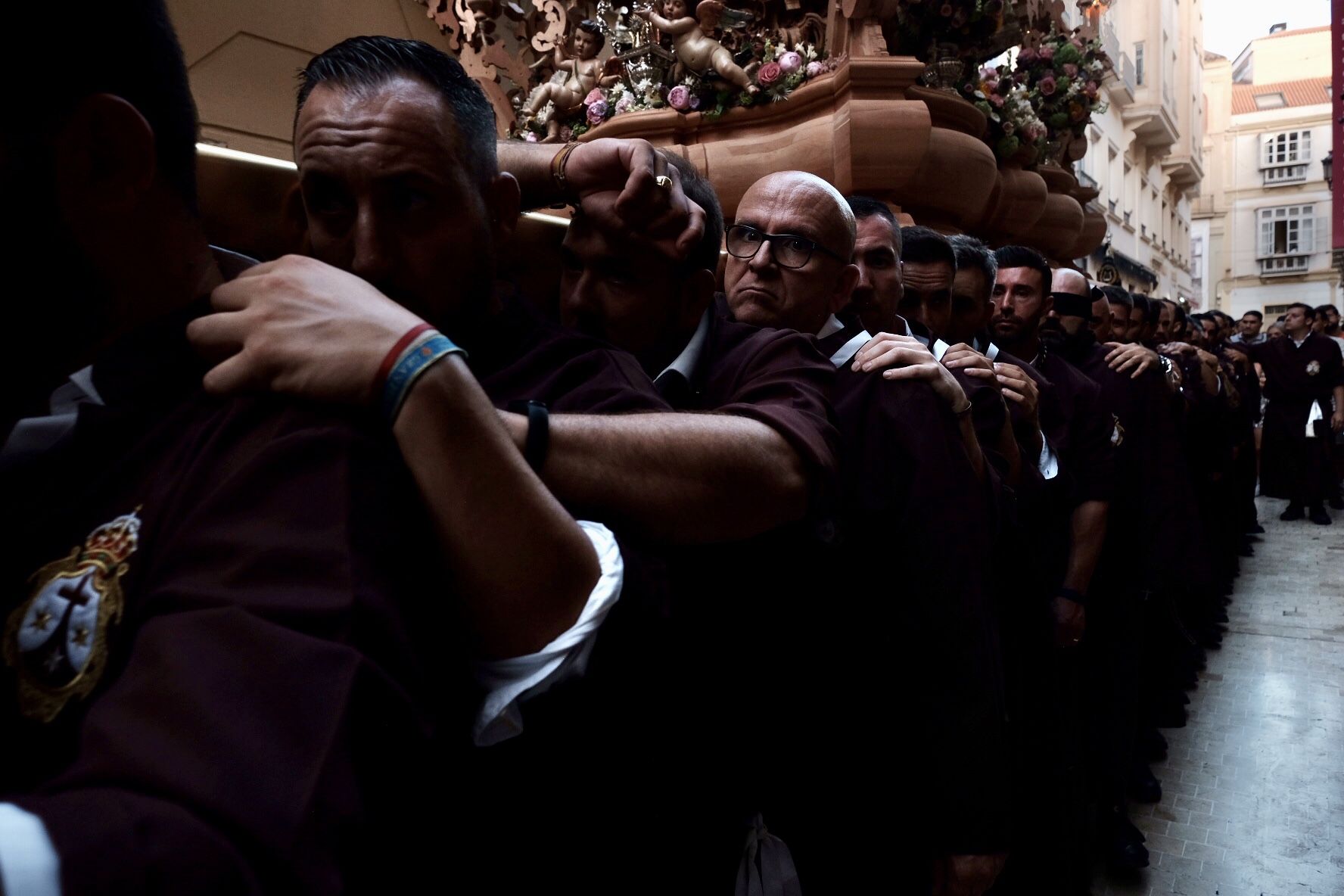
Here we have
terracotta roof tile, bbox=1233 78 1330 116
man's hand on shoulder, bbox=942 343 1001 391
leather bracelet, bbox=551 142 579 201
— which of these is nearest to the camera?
leather bracelet, bbox=551 142 579 201

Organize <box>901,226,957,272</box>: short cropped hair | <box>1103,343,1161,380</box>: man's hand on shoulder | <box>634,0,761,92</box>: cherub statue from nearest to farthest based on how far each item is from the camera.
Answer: <box>901,226,957,272</box>: short cropped hair
<box>1103,343,1161,380</box>: man's hand on shoulder
<box>634,0,761,92</box>: cherub statue

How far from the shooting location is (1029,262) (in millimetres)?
3918

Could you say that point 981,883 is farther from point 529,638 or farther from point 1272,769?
point 1272,769

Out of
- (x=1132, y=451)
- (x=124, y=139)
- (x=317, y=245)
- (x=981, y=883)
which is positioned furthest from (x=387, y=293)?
(x=1132, y=451)

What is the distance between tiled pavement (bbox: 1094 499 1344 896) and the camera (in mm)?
3428

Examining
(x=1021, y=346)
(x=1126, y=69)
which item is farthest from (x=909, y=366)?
(x=1126, y=69)

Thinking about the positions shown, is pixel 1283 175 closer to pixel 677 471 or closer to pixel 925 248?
pixel 925 248

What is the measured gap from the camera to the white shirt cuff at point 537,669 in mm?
916

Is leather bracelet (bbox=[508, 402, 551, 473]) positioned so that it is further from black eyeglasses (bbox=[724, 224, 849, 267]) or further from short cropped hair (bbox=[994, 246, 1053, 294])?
short cropped hair (bbox=[994, 246, 1053, 294])

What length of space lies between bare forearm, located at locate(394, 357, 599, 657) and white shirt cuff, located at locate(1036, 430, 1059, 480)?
96.7 inches

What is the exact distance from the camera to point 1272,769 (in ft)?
14.0

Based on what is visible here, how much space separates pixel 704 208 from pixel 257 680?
4.13ft

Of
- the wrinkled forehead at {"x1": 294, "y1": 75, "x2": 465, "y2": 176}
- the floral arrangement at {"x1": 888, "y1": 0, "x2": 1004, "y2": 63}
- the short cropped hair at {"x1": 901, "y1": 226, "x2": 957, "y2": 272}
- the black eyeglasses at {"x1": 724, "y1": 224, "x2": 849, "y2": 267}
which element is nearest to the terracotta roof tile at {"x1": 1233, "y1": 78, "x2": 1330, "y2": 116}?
the floral arrangement at {"x1": 888, "y1": 0, "x2": 1004, "y2": 63}

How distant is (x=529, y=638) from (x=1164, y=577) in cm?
402
